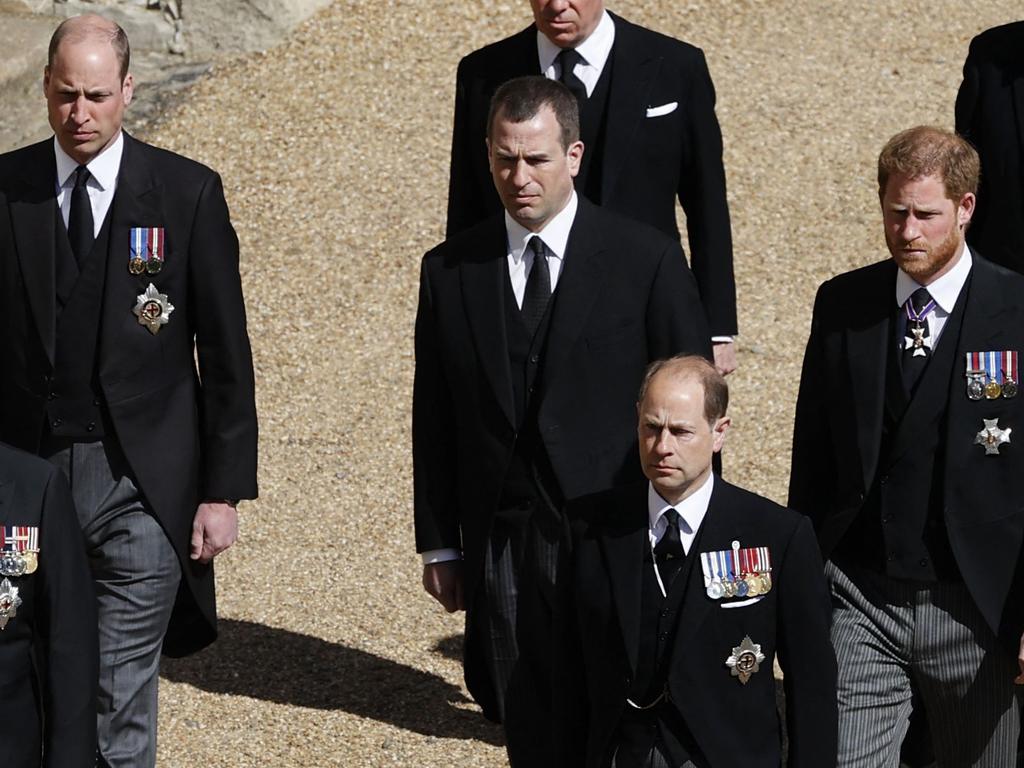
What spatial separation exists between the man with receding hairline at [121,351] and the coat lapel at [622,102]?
48.1 inches

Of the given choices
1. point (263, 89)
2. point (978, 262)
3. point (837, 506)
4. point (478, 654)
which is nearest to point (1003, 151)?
point (978, 262)

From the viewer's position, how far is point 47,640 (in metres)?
4.76

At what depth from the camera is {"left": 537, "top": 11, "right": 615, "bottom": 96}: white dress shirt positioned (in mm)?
6430

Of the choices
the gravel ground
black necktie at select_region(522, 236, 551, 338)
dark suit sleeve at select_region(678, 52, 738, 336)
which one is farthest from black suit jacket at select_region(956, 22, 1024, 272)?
the gravel ground

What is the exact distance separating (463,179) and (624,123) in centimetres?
53

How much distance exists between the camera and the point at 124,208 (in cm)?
574

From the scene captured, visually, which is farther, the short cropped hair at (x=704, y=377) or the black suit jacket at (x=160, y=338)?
the black suit jacket at (x=160, y=338)

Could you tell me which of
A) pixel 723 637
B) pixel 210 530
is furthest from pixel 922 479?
pixel 210 530

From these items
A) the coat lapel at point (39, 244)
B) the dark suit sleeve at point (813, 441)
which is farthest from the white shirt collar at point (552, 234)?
the coat lapel at point (39, 244)

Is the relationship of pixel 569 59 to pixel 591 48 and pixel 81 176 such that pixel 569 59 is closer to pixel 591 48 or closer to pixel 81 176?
pixel 591 48

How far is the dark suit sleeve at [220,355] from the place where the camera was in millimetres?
5824

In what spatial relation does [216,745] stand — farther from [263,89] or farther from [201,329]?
[263,89]

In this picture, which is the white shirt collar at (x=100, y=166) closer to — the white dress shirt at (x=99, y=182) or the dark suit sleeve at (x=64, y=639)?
the white dress shirt at (x=99, y=182)

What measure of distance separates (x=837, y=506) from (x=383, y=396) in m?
4.74
